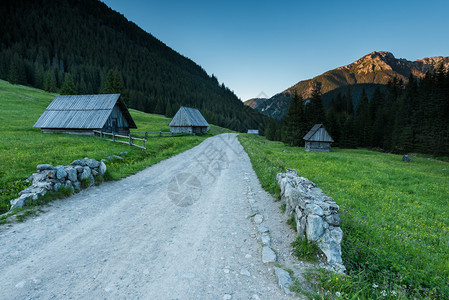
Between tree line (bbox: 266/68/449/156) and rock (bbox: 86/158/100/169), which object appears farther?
tree line (bbox: 266/68/449/156)

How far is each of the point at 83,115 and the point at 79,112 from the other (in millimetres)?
1236

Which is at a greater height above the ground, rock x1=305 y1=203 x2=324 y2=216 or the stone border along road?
rock x1=305 y1=203 x2=324 y2=216

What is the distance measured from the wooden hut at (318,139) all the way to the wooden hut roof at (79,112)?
39838mm

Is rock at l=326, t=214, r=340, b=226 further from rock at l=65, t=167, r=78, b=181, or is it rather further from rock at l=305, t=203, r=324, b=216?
rock at l=65, t=167, r=78, b=181

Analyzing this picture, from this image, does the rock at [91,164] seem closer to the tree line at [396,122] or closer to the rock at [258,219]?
the rock at [258,219]

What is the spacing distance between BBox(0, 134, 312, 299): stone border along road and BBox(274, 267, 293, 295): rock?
0.39 ft

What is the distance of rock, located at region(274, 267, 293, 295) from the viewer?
3945 millimetres

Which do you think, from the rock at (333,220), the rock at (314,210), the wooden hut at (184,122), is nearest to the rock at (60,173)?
the rock at (314,210)

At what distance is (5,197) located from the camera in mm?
7723

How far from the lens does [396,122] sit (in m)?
53.6

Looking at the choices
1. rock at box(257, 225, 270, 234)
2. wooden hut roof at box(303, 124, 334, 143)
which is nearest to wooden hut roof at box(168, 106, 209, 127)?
wooden hut roof at box(303, 124, 334, 143)

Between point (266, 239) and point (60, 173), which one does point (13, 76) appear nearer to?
point (60, 173)

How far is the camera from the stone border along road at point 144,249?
153 inches

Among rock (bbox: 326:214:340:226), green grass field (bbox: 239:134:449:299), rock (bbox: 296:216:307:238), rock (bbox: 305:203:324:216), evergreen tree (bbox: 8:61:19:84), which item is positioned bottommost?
green grass field (bbox: 239:134:449:299)
